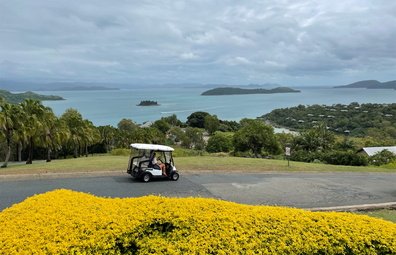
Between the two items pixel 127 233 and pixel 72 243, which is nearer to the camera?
pixel 72 243

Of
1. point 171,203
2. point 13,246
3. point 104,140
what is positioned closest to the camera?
point 13,246

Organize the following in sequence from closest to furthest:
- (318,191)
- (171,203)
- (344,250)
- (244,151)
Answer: (344,250) → (171,203) → (318,191) → (244,151)

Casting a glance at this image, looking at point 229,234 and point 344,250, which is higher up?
point 229,234

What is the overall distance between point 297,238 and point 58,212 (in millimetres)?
4604

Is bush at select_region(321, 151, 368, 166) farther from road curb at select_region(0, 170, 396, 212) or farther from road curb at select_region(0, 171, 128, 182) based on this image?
road curb at select_region(0, 171, 128, 182)

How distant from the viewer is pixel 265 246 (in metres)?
4.33

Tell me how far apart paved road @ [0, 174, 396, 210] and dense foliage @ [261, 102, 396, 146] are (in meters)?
92.3

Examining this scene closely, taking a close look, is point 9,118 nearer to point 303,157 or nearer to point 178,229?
point 178,229

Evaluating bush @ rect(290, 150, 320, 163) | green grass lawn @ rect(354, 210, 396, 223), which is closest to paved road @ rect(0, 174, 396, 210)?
green grass lawn @ rect(354, 210, 396, 223)

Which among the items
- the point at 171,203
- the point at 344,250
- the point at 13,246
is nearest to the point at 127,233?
the point at 171,203

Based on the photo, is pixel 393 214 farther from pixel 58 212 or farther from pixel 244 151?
pixel 244 151

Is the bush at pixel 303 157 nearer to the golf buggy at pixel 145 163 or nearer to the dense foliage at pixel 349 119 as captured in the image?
the golf buggy at pixel 145 163

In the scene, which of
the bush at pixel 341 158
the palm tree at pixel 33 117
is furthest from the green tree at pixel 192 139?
the palm tree at pixel 33 117

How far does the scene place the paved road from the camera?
368 inches
